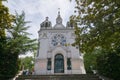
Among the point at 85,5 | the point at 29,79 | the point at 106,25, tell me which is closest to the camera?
the point at 106,25

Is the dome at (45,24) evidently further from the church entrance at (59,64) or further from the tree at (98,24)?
the tree at (98,24)

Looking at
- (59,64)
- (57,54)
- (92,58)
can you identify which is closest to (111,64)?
(59,64)

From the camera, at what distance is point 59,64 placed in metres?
32.7

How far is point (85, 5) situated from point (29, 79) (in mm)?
12008

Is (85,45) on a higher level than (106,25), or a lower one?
lower

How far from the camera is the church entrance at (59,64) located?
3230 cm

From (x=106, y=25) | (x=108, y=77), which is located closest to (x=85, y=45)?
(x=106, y=25)

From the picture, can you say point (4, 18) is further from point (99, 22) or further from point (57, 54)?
point (57, 54)

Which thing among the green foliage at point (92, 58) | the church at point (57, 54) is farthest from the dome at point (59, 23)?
the green foliage at point (92, 58)

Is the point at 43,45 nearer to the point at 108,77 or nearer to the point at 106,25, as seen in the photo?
the point at 108,77

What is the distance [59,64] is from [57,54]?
5.85 feet

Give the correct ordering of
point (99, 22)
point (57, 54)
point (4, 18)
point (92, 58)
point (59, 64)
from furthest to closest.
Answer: point (92, 58) → point (57, 54) → point (59, 64) → point (4, 18) → point (99, 22)

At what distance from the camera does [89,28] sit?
1214 centimetres

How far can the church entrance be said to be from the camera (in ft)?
106
